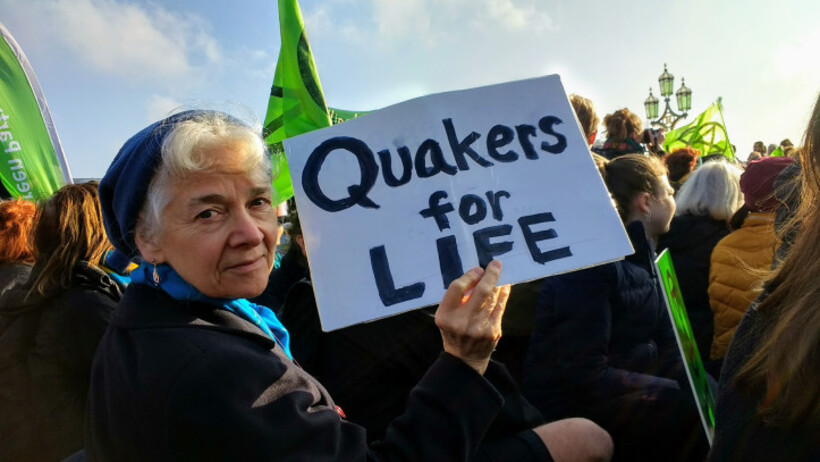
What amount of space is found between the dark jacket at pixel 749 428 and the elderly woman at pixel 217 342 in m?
0.47

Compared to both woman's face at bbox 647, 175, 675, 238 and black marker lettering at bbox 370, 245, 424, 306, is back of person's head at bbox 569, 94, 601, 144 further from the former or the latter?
black marker lettering at bbox 370, 245, 424, 306

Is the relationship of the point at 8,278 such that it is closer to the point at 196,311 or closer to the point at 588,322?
the point at 196,311

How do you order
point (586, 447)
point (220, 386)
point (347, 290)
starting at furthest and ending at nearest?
point (586, 447), point (347, 290), point (220, 386)

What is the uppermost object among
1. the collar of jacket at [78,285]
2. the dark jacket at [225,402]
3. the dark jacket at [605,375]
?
the collar of jacket at [78,285]

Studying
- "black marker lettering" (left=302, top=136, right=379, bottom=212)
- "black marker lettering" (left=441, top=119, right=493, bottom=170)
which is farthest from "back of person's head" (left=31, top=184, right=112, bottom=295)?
"black marker lettering" (left=441, top=119, right=493, bottom=170)

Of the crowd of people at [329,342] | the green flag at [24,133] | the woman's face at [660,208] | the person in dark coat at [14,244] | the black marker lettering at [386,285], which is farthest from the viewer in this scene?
the green flag at [24,133]

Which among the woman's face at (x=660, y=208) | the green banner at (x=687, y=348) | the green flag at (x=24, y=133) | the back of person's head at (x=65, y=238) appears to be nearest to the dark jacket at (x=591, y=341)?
the green banner at (x=687, y=348)

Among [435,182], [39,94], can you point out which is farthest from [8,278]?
[435,182]

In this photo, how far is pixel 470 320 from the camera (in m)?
1.30

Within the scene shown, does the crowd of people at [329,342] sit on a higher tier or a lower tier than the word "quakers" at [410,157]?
lower

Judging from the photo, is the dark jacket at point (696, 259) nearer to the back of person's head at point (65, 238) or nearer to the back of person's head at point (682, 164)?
the back of person's head at point (682, 164)

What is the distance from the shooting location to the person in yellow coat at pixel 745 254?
9.67ft

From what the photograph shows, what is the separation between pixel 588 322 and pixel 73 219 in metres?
2.39

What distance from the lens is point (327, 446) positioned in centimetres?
114
